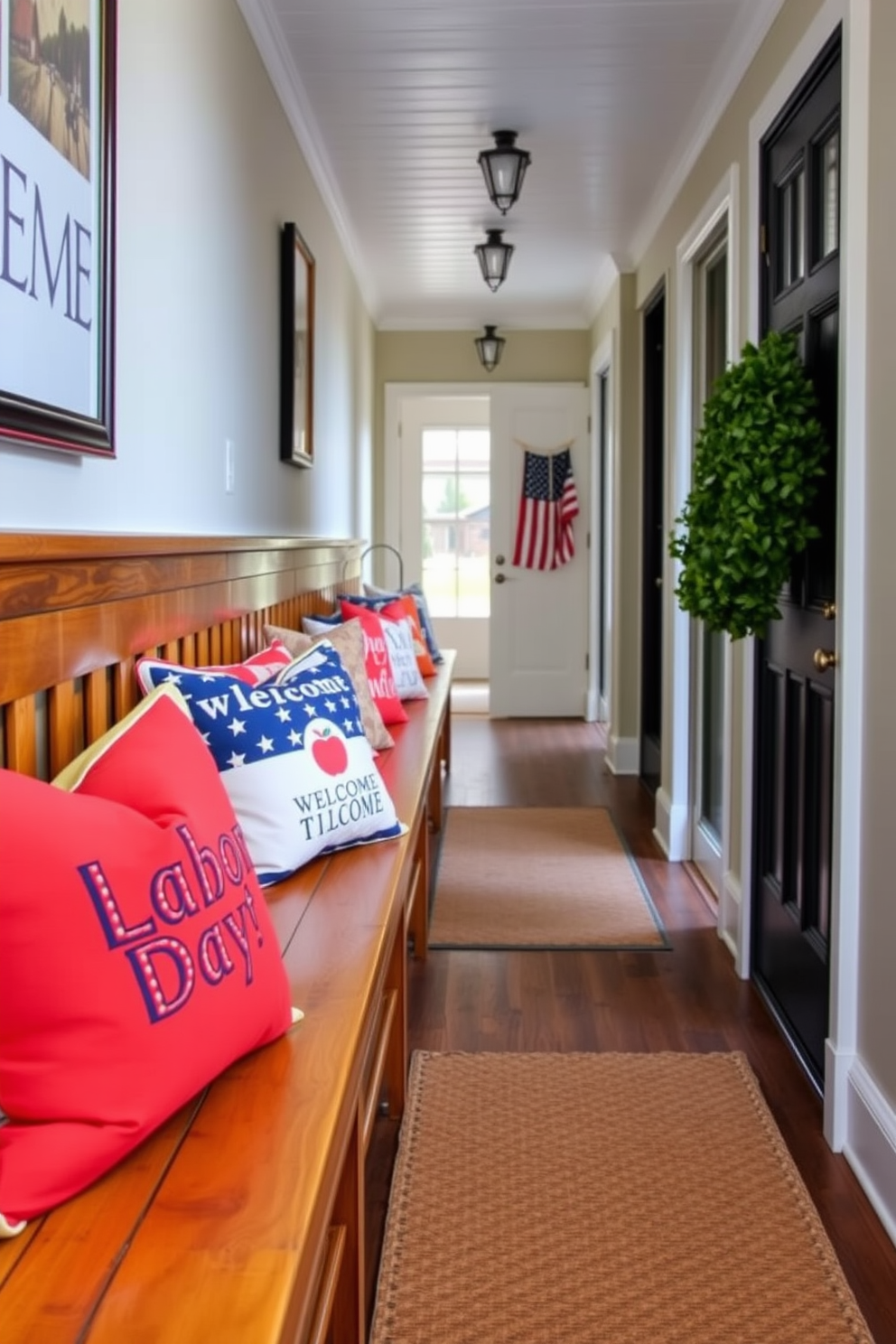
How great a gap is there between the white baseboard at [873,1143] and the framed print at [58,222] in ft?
5.51

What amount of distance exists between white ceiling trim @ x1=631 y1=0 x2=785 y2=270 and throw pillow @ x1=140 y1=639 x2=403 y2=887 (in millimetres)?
2103

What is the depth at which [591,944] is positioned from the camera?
348 cm

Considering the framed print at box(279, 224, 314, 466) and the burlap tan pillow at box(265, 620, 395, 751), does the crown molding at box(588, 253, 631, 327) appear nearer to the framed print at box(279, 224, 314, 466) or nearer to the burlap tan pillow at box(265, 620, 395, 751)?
the framed print at box(279, 224, 314, 466)

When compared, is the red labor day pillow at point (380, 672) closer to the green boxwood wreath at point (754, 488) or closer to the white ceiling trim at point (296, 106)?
the green boxwood wreath at point (754, 488)

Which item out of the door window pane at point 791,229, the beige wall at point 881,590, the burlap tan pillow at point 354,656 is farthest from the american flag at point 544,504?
the beige wall at point 881,590

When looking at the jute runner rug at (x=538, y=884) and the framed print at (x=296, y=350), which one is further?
the framed print at (x=296, y=350)

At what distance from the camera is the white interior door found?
7566 millimetres

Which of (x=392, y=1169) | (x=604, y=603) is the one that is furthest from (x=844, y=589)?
(x=604, y=603)

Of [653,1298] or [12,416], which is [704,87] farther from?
[653,1298]

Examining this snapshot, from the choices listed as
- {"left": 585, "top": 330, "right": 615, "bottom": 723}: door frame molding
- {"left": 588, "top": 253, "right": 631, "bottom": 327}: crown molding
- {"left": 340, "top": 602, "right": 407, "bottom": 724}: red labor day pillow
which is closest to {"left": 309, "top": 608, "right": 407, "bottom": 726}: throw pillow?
{"left": 340, "top": 602, "right": 407, "bottom": 724}: red labor day pillow

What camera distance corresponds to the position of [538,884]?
4086mm

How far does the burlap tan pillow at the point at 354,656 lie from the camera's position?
3062 mm

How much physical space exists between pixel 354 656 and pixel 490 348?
443 centimetres

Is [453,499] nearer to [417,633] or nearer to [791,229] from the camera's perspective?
[417,633]
